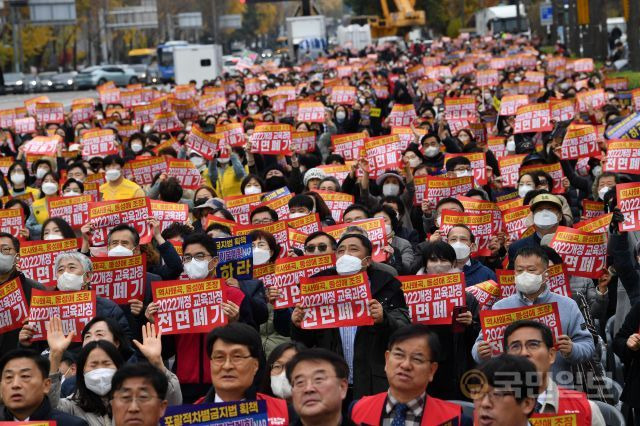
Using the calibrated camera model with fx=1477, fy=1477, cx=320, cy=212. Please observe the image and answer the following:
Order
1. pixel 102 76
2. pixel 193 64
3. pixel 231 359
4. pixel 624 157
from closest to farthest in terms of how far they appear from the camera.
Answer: pixel 231 359 → pixel 624 157 → pixel 193 64 → pixel 102 76

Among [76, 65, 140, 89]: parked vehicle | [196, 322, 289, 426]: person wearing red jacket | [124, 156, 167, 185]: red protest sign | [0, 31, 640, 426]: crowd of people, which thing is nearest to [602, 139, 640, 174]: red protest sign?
[0, 31, 640, 426]: crowd of people

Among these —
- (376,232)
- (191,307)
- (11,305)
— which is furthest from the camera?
(376,232)

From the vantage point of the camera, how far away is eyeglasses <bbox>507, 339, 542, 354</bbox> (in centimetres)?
721

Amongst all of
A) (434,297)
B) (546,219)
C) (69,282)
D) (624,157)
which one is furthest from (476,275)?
(624,157)

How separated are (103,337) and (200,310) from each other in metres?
0.77

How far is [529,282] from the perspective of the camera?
27.7ft

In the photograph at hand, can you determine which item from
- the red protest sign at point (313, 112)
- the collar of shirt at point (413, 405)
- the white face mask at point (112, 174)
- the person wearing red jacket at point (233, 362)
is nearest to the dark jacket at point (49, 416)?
the person wearing red jacket at point (233, 362)

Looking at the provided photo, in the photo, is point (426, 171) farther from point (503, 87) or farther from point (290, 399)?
point (503, 87)

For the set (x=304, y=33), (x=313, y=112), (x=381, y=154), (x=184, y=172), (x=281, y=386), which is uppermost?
(x=304, y=33)

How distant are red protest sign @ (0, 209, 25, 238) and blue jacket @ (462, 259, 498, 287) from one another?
451 cm

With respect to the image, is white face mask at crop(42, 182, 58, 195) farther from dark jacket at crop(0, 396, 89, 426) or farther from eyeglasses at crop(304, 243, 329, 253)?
dark jacket at crop(0, 396, 89, 426)

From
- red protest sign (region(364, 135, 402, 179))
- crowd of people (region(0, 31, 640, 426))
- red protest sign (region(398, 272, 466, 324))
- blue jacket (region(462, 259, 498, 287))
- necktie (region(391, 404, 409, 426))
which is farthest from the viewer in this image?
red protest sign (region(364, 135, 402, 179))

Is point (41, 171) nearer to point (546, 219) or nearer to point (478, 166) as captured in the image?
point (478, 166)

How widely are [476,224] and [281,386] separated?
4580 millimetres
